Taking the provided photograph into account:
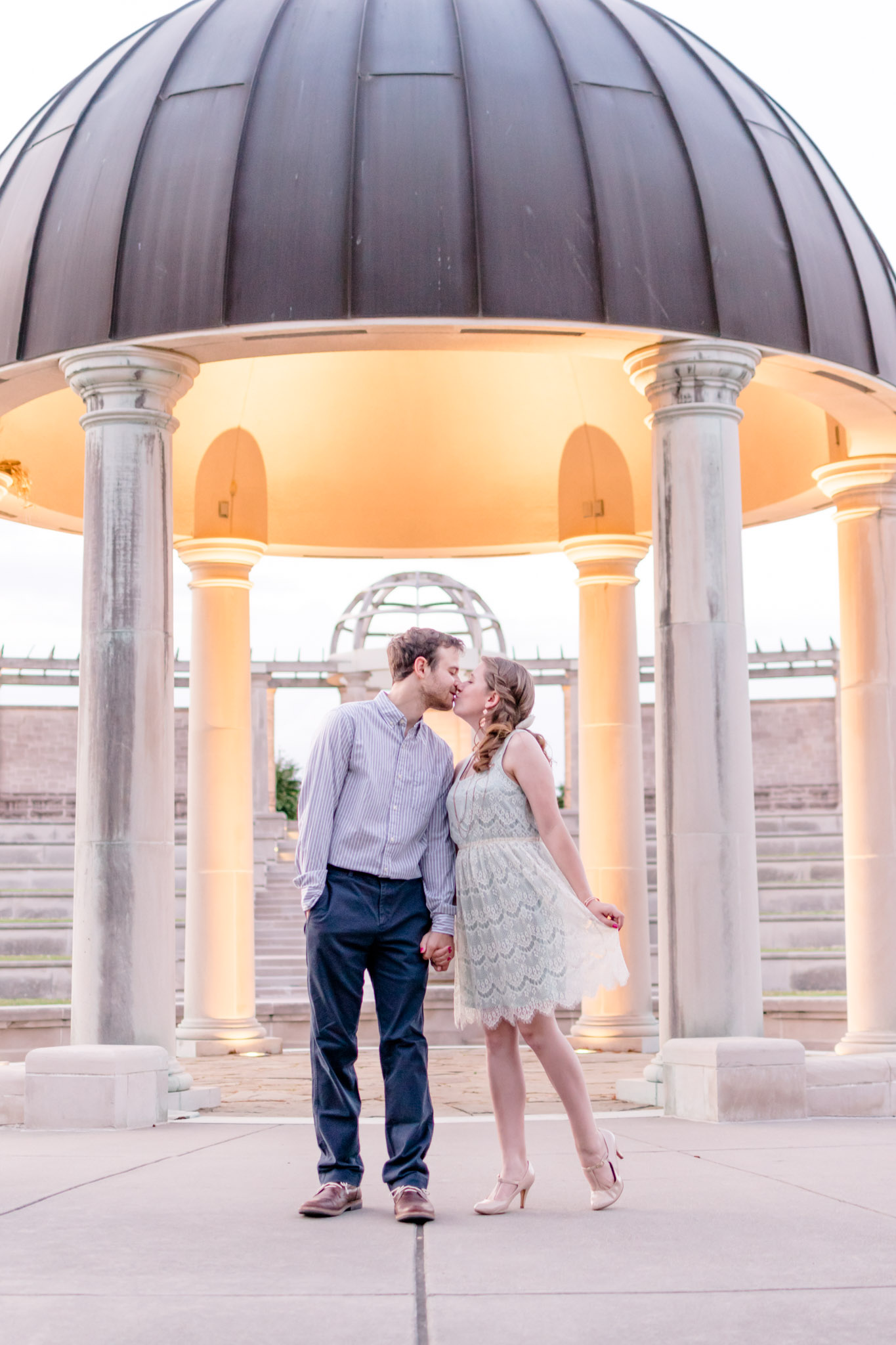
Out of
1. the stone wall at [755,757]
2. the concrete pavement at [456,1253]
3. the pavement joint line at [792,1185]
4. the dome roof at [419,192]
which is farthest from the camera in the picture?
the stone wall at [755,757]

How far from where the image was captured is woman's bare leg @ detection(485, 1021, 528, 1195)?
25.0 feet

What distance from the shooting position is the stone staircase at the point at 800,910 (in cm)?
2247

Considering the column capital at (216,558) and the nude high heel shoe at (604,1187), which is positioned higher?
the column capital at (216,558)

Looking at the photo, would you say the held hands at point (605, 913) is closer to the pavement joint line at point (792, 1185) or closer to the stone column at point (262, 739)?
the pavement joint line at point (792, 1185)

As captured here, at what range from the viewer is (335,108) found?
12102 millimetres

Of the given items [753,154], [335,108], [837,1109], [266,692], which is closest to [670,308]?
[753,154]

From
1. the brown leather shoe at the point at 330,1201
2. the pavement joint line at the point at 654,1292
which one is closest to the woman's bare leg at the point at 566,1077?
the brown leather shoe at the point at 330,1201

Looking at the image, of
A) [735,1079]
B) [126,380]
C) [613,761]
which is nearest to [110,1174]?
[735,1079]

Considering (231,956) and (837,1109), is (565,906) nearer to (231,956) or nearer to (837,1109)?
(837,1109)

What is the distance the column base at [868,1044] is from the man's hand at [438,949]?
8403 mm

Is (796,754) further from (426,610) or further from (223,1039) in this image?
(223,1039)

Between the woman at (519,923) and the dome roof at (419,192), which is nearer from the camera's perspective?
the woman at (519,923)

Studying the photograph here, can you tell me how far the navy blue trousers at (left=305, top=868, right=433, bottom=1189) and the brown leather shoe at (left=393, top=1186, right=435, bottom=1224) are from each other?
0.23 metres

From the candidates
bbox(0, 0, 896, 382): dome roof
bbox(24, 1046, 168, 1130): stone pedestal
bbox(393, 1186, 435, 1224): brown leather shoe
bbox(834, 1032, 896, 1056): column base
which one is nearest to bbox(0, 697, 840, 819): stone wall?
bbox(834, 1032, 896, 1056): column base
